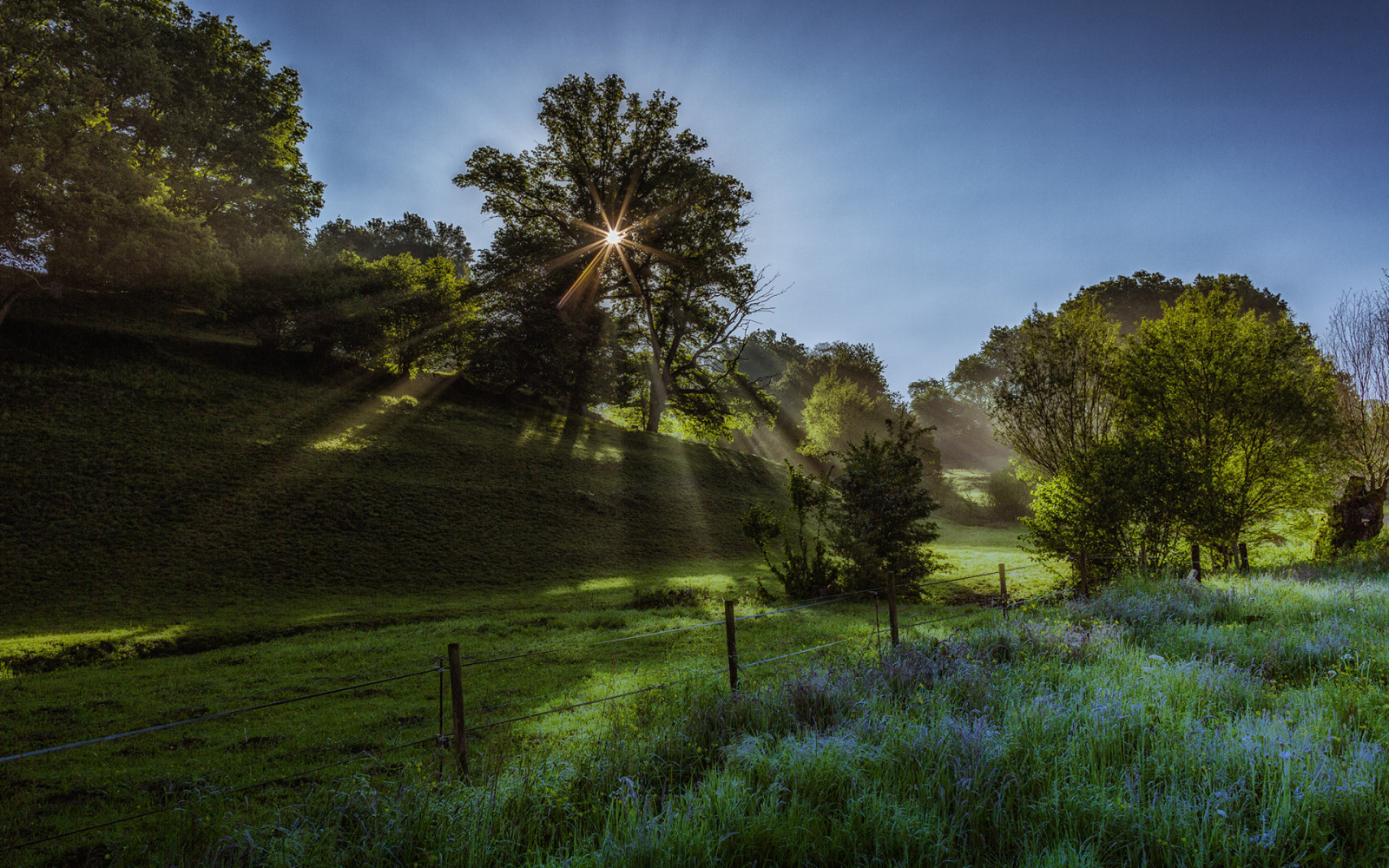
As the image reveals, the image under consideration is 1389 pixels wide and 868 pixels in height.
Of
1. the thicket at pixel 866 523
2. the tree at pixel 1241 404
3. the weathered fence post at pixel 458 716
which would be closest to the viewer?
the weathered fence post at pixel 458 716

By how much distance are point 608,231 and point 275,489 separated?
75.4 ft

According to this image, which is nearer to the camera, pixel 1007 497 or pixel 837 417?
pixel 1007 497

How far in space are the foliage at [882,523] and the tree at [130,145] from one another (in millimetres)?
26757

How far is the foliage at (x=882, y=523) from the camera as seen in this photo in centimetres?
1566

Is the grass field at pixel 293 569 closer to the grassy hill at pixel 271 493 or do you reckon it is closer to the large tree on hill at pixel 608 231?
the grassy hill at pixel 271 493

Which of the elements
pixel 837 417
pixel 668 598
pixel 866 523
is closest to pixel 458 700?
pixel 668 598

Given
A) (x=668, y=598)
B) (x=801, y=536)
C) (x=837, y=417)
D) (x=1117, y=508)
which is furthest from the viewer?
(x=837, y=417)

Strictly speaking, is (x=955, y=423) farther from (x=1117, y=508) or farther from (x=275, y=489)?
(x=275, y=489)

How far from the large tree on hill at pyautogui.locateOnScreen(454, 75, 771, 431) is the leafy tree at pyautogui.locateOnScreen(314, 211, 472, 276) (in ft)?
106

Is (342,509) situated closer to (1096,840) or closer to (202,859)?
(202,859)

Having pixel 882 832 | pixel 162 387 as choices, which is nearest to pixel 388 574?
pixel 162 387

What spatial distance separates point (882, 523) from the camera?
15.7 meters

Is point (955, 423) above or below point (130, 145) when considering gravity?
below

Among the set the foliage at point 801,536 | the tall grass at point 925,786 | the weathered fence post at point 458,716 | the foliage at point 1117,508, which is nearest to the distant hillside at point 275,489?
the foliage at point 801,536
